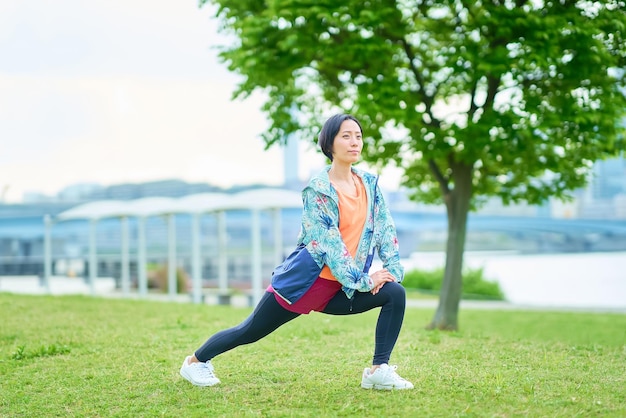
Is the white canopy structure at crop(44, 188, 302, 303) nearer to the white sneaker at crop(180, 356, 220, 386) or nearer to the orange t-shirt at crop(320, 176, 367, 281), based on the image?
the white sneaker at crop(180, 356, 220, 386)

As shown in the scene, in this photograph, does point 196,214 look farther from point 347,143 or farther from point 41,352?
point 347,143

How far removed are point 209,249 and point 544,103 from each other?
2585 centimetres

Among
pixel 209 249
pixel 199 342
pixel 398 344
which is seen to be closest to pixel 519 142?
pixel 398 344

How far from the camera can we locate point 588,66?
1047 centimetres

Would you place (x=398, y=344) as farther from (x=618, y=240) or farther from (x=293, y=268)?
(x=618, y=240)

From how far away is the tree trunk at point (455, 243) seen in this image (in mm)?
12477

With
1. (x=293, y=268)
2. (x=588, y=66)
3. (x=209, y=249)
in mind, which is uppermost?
(x=588, y=66)

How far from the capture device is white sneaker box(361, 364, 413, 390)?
4.61 metres

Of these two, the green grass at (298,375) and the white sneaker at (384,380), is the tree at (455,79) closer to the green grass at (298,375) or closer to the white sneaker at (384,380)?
the green grass at (298,375)

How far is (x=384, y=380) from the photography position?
4621 mm

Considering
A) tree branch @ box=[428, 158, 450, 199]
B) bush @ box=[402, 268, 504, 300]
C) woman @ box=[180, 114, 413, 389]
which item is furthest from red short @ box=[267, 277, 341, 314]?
bush @ box=[402, 268, 504, 300]

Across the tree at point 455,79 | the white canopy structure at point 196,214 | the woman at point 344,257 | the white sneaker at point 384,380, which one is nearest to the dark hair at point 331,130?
the woman at point 344,257

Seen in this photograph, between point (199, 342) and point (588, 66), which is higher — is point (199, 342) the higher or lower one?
the lower one

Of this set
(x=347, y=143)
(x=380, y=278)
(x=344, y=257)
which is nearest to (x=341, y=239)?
(x=344, y=257)
